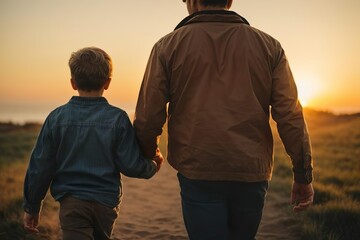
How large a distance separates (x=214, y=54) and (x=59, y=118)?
42.8 inches

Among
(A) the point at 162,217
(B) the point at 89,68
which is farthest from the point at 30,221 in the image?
(A) the point at 162,217

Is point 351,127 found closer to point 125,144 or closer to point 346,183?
point 346,183

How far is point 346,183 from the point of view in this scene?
26.3ft

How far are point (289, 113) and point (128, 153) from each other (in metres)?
1.09

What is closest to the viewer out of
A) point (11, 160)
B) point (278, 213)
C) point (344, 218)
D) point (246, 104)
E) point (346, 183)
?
point (246, 104)

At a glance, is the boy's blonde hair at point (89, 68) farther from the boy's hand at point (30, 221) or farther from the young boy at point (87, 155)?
the boy's hand at point (30, 221)

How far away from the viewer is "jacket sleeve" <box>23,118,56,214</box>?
3.05m

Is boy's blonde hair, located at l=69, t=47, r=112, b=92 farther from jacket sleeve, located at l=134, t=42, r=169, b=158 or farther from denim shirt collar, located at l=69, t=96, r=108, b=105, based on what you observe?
jacket sleeve, located at l=134, t=42, r=169, b=158

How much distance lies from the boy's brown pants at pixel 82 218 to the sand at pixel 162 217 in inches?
108

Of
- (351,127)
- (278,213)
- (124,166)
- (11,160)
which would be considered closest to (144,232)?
(278,213)

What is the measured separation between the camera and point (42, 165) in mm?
3051

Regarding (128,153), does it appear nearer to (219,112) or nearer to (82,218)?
(82,218)

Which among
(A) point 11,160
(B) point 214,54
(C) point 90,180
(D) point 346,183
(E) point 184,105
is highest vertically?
(B) point 214,54

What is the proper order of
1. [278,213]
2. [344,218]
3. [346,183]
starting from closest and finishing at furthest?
[344,218], [278,213], [346,183]
